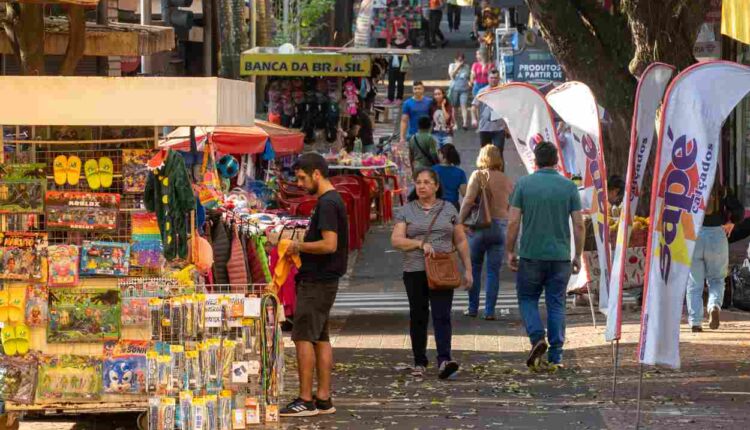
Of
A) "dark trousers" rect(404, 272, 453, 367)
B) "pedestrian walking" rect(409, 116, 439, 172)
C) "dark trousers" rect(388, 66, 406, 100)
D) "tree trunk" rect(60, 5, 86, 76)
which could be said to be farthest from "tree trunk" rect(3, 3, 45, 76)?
"dark trousers" rect(388, 66, 406, 100)

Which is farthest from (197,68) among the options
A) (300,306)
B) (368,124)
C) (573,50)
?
(300,306)

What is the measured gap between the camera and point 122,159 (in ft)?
30.3

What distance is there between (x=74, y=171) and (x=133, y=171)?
37 cm

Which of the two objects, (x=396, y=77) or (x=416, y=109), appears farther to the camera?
(x=396, y=77)

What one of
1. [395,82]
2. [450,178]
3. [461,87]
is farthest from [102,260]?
[395,82]

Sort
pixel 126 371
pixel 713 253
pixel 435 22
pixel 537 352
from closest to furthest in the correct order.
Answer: pixel 126 371, pixel 537 352, pixel 713 253, pixel 435 22

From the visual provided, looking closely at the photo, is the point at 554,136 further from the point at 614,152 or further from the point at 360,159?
the point at 360,159

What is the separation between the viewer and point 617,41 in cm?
1587

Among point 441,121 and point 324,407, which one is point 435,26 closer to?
point 441,121

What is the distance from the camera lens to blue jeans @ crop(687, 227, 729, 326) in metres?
12.7

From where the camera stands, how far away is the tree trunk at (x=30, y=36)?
12.3 m

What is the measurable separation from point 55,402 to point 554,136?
6034mm

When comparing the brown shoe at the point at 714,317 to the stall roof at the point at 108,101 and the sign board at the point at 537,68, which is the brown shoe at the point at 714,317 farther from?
the sign board at the point at 537,68

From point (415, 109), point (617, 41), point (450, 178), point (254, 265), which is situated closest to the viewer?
point (254, 265)
